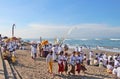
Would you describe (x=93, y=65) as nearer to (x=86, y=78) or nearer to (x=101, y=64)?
(x=101, y=64)

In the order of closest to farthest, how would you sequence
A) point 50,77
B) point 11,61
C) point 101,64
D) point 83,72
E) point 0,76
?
point 0,76 < point 50,77 < point 83,72 < point 11,61 < point 101,64

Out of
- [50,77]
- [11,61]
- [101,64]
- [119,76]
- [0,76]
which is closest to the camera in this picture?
[0,76]

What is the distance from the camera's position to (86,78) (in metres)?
15.6

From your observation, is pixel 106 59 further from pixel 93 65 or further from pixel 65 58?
pixel 65 58

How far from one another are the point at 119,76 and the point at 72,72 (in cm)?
308

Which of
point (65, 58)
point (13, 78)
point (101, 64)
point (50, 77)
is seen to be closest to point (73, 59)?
point (65, 58)

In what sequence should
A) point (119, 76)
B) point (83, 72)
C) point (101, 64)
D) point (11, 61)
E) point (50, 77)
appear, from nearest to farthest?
point (50, 77) < point (119, 76) < point (83, 72) < point (11, 61) < point (101, 64)

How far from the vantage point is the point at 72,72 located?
1603 centimetres

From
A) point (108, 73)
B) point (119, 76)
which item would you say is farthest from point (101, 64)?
point (119, 76)

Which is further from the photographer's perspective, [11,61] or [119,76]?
[11,61]

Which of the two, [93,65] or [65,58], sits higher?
[65,58]

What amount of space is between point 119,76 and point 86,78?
2.30m

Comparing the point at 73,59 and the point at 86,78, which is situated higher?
the point at 73,59

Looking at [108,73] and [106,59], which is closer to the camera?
[108,73]
